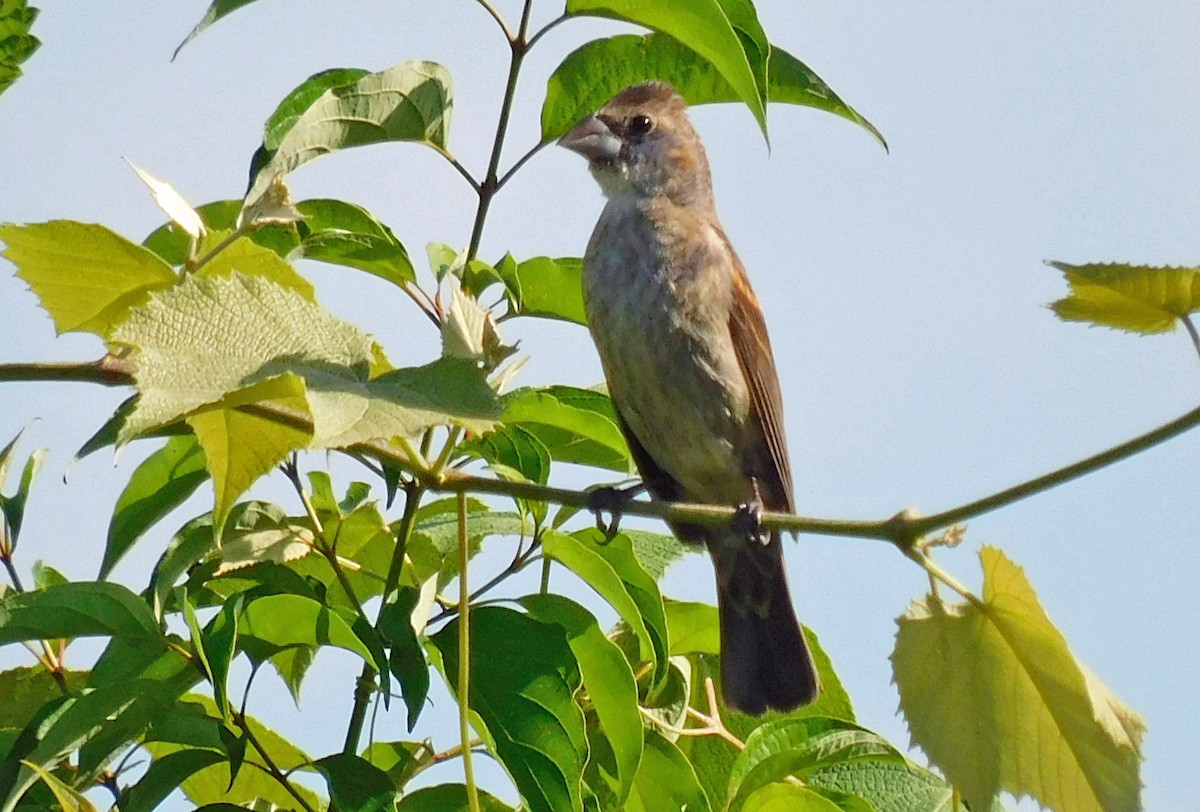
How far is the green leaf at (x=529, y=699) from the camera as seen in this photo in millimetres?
2090

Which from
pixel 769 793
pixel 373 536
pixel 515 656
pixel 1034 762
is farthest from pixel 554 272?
pixel 1034 762

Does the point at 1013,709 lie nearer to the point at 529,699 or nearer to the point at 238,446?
the point at 529,699

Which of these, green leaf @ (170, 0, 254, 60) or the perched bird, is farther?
the perched bird

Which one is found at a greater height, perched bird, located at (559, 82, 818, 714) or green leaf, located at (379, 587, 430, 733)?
perched bird, located at (559, 82, 818, 714)

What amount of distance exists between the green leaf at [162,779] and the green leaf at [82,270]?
25.5 inches

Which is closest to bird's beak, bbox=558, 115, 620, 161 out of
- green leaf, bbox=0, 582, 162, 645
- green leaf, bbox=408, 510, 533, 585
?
green leaf, bbox=408, 510, 533, 585

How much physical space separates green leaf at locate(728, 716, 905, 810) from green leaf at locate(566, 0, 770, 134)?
3.13ft

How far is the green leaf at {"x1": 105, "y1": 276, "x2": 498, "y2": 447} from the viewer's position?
52.8 inches

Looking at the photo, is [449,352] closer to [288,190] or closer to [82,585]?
[288,190]

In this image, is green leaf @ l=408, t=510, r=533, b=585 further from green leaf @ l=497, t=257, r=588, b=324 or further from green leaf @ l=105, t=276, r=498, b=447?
green leaf @ l=105, t=276, r=498, b=447

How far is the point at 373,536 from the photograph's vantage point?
8.49 feet

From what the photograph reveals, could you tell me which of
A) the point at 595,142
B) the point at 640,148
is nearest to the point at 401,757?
the point at 595,142

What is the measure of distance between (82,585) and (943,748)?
123 centimetres

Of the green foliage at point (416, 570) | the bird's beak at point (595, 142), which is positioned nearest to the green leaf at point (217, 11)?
the green foliage at point (416, 570)
